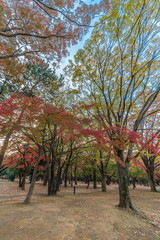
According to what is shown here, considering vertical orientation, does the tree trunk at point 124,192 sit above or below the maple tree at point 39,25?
below

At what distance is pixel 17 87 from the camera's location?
9.06 meters

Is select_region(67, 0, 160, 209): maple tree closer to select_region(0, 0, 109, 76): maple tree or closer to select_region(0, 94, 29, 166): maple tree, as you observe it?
select_region(0, 0, 109, 76): maple tree

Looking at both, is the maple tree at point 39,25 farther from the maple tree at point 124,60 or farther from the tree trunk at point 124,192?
the tree trunk at point 124,192

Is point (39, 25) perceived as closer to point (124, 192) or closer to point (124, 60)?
point (124, 60)

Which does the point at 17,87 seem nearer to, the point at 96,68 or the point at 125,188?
the point at 96,68

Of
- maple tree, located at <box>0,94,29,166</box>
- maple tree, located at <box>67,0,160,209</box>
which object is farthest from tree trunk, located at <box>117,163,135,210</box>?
maple tree, located at <box>0,94,29,166</box>

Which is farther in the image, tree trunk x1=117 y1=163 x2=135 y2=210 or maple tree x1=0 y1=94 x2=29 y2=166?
tree trunk x1=117 y1=163 x2=135 y2=210

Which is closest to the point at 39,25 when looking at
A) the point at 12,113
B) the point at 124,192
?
the point at 12,113

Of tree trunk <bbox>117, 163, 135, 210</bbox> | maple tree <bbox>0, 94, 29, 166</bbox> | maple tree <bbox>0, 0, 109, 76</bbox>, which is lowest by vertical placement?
tree trunk <bbox>117, 163, 135, 210</bbox>

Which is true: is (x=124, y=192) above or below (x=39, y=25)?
below

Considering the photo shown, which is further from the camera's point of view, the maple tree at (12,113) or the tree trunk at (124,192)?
the tree trunk at (124,192)

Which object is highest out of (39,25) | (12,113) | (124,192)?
(39,25)

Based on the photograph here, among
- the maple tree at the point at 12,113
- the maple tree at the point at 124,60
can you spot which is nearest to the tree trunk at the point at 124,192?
the maple tree at the point at 124,60

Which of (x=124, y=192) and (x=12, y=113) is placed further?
(x=124, y=192)
